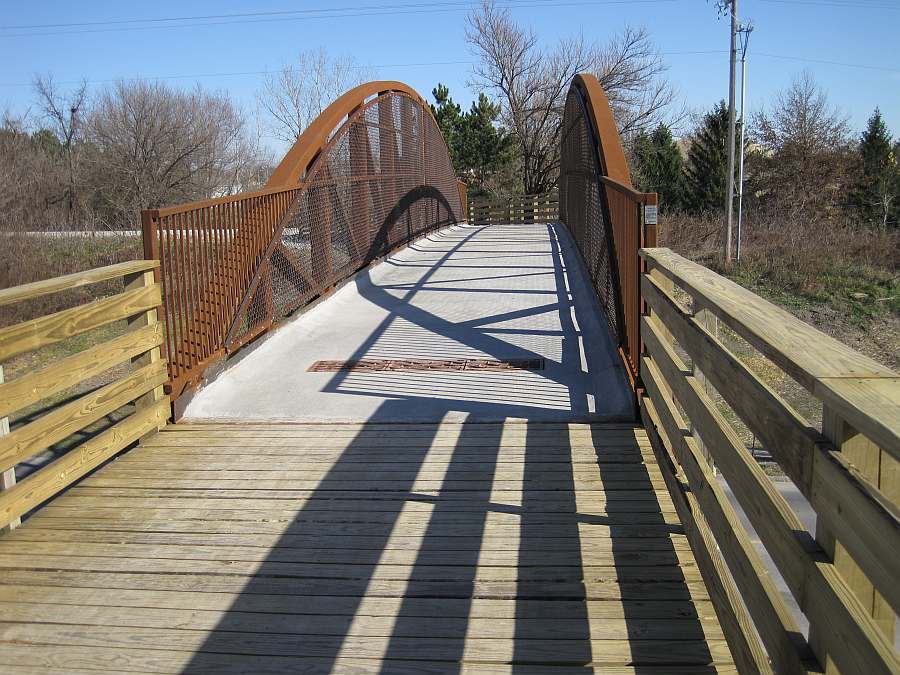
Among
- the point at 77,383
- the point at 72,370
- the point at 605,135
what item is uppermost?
the point at 605,135

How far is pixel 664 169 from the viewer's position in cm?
4772

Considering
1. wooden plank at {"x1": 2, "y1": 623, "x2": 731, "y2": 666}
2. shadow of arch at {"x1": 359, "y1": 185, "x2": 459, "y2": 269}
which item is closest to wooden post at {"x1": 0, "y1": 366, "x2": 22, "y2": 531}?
wooden plank at {"x1": 2, "y1": 623, "x2": 731, "y2": 666}

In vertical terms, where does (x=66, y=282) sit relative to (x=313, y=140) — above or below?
below

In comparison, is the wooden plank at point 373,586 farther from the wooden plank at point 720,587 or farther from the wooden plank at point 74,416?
the wooden plank at point 74,416

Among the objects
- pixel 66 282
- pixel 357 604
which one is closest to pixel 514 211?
pixel 66 282

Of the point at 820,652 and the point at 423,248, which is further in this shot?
the point at 423,248

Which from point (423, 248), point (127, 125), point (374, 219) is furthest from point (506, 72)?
point (374, 219)

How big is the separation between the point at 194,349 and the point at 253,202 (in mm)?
1781

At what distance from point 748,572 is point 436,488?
195cm

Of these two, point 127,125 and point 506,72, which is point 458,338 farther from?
point 506,72

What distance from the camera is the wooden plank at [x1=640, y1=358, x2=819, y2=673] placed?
1800 mm

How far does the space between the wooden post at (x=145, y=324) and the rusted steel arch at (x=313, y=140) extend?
3.07 m

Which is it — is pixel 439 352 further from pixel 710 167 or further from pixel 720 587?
pixel 710 167

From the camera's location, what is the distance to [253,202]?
681cm
